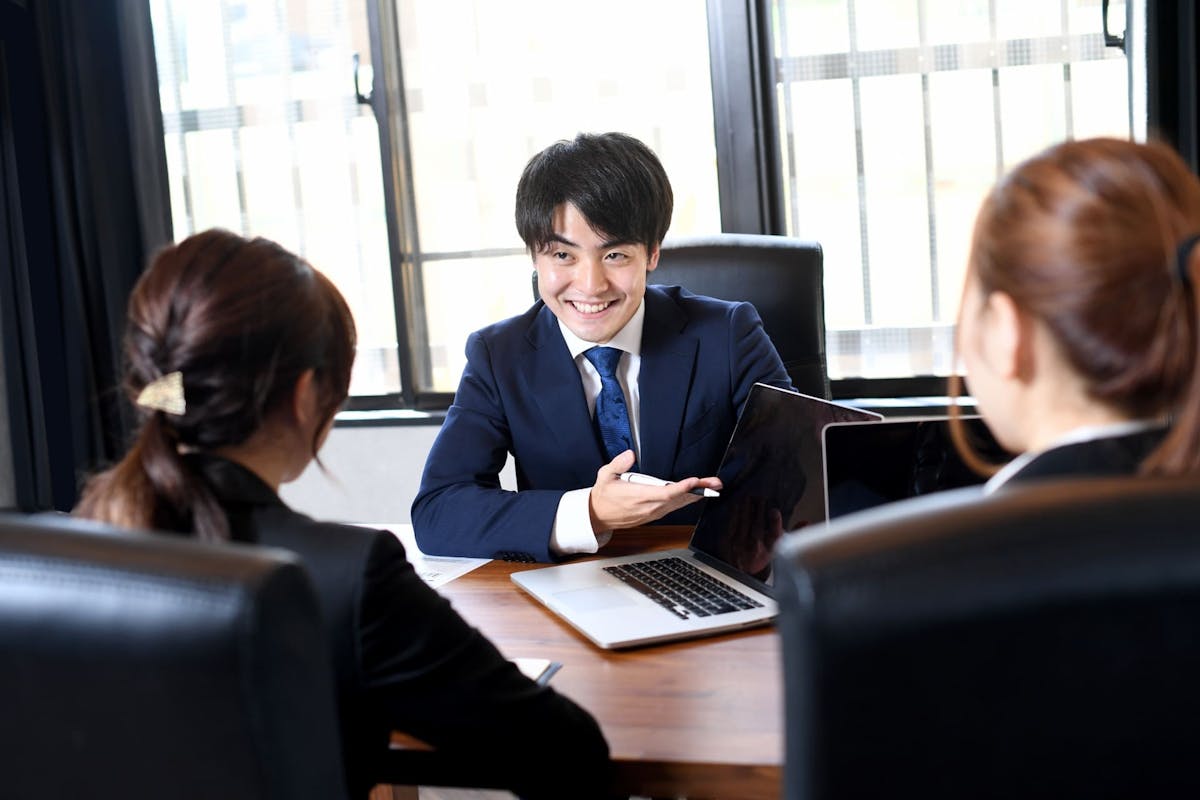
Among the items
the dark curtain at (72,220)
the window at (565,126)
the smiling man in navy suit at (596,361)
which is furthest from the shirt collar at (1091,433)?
the dark curtain at (72,220)

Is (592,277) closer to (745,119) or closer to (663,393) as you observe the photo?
(663,393)

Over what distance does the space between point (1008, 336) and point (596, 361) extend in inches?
43.7

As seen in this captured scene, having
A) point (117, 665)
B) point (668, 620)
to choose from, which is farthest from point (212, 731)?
point (668, 620)

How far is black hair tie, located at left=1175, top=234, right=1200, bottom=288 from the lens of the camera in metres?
0.85

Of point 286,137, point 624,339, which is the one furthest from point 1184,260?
point 286,137

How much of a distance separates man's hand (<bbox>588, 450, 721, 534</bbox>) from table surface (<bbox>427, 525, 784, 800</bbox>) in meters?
0.18

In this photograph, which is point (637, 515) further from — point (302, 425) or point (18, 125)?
point (18, 125)

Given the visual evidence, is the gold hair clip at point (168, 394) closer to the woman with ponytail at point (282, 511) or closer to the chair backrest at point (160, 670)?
the woman with ponytail at point (282, 511)

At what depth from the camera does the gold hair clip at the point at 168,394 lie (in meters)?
1.05

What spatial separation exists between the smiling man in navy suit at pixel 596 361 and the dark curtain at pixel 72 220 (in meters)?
1.87

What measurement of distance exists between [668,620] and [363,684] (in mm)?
441

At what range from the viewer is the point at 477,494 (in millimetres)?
1789

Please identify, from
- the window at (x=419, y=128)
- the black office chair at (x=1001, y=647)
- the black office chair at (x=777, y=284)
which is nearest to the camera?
the black office chair at (x=1001, y=647)

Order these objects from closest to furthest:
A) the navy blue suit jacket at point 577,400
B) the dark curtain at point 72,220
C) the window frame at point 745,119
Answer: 1. the navy blue suit jacket at point 577,400
2. the window frame at point 745,119
3. the dark curtain at point 72,220
